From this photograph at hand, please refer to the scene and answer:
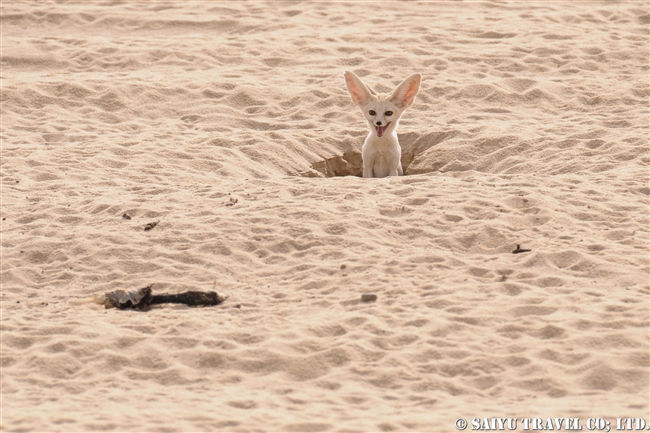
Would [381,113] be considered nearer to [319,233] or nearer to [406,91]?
[406,91]

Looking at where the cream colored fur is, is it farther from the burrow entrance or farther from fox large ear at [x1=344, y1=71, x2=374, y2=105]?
the burrow entrance

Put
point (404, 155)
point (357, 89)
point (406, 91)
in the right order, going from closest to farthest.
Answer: point (406, 91)
point (357, 89)
point (404, 155)

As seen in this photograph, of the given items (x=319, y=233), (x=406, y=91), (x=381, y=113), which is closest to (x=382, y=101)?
(x=381, y=113)

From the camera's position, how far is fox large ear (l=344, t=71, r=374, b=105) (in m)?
9.14

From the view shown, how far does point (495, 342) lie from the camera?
5457mm

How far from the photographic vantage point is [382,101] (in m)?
9.20

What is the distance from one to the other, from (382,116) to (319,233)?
232 cm

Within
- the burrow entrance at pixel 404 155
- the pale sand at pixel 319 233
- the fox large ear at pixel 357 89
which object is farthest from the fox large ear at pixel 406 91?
the burrow entrance at pixel 404 155

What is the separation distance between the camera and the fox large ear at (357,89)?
914 centimetres

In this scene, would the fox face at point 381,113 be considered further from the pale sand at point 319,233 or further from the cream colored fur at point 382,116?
the pale sand at point 319,233

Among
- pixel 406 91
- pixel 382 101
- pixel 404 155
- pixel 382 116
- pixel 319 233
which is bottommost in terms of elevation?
pixel 404 155

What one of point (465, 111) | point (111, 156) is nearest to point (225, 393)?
point (111, 156)

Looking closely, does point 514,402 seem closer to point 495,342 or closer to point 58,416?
point 495,342

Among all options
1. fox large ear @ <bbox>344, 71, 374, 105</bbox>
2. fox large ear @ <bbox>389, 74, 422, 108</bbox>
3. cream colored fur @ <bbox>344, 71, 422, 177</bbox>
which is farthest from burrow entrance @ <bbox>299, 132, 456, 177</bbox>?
fox large ear @ <bbox>389, 74, 422, 108</bbox>
